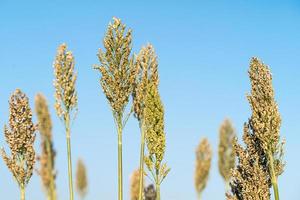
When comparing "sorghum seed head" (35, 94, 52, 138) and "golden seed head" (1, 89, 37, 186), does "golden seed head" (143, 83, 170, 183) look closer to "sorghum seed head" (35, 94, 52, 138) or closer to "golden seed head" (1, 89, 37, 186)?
"golden seed head" (1, 89, 37, 186)

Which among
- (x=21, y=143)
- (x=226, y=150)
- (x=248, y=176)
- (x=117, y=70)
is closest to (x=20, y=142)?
(x=21, y=143)

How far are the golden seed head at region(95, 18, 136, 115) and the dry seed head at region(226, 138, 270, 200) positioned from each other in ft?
28.5

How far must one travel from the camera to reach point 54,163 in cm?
1122

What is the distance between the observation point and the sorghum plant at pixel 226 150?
43.1 meters

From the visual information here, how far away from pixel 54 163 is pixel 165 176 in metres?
15.5

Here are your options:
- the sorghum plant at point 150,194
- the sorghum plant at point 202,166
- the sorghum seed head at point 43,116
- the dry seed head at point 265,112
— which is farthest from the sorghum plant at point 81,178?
the sorghum seed head at point 43,116

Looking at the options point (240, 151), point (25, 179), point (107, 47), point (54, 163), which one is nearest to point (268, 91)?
point (240, 151)

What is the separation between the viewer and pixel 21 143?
92.1 ft

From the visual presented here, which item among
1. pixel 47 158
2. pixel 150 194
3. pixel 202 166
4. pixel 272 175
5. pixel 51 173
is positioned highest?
pixel 202 166

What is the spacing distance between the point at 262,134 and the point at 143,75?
804cm

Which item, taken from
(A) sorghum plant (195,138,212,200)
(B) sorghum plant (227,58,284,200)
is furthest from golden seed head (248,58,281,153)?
(A) sorghum plant (195,138,212,200)

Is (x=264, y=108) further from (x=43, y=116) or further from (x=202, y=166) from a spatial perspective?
(x=43, y=116)

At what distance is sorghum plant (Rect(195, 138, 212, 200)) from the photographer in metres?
29.2

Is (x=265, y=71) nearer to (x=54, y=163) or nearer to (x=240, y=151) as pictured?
(x=240, y=151)
